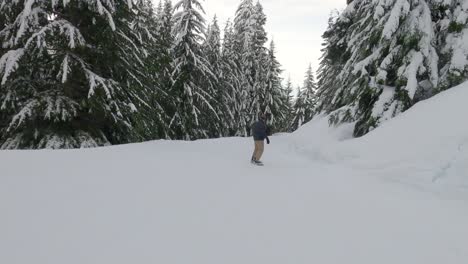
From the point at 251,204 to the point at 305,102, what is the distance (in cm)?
5247

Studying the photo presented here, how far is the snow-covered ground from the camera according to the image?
489 cm

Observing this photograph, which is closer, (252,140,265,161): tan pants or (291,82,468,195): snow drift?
(291,82,468,195): snow drift

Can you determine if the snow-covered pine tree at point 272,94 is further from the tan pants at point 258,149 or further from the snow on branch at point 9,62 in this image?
the snow on branch at point 9,62

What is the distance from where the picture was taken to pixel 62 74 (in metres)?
11.7

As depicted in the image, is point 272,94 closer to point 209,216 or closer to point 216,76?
point 216,76

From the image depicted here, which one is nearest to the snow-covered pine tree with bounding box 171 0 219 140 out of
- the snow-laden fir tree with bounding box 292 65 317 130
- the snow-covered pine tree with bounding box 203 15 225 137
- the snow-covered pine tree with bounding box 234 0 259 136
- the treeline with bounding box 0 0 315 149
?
the snow-covered pine tree with bounding box 203 15 225 137

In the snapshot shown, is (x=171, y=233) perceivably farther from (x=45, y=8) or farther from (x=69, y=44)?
(x=45, y=8)

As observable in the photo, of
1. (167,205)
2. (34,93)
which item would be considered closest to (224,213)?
(167,205)

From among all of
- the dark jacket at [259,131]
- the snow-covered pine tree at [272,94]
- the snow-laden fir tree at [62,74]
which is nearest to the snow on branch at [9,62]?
the snow-laden fir tree at [62,74]

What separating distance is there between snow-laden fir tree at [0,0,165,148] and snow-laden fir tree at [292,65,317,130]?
151 feet

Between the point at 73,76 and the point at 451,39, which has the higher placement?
the point at 451,39

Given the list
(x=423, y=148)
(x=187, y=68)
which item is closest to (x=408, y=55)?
(x=423, y=148)

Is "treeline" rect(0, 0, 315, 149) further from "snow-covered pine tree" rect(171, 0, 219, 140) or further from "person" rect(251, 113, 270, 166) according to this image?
"snow-covered pine tree" rect(171, 0, 219, 140)

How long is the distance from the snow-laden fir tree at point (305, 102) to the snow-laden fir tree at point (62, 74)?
46.2 m
